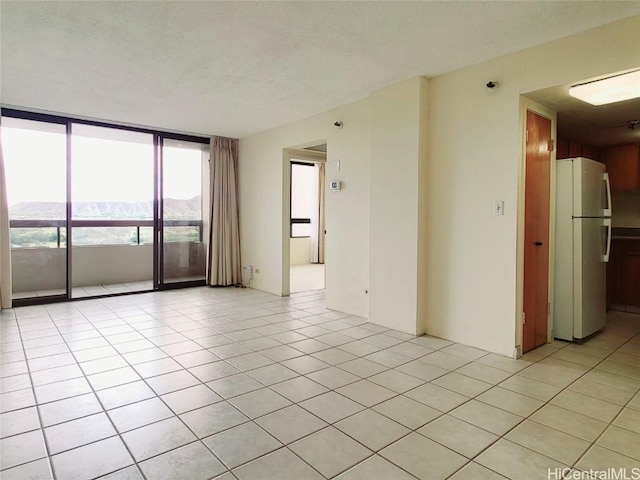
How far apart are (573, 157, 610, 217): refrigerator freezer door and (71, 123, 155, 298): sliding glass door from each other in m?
5.76

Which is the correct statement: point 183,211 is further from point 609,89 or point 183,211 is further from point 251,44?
point 609,89

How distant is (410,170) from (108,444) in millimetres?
3242

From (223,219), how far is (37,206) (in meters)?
2.59

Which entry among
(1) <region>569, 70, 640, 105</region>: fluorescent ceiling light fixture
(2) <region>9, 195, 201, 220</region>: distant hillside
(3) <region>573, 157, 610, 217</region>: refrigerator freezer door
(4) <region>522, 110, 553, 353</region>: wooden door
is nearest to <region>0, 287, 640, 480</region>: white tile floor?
(4) <region>522, 110, 553, 353</region>: wooden door

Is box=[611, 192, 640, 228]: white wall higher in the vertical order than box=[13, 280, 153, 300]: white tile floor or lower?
higher

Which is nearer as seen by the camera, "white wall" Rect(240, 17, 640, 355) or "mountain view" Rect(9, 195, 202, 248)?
"white wall" Rect(240, 17, 640, 355)

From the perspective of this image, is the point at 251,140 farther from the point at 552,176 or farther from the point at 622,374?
the point at 622,374

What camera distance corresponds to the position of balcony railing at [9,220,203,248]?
521 cm

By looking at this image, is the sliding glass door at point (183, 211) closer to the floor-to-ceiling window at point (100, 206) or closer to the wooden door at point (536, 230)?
the floor-to-ceiling window at point (100, 206)

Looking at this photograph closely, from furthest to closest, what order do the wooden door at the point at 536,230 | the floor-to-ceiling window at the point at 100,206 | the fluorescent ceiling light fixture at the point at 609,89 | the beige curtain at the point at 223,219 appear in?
the beige curtain at the point at 223,219, the floor-to-ceiling window at the point at 100,206, the wooden door at the point at 536,230, the fluorescent ceiling light fixture at the point at 609,89

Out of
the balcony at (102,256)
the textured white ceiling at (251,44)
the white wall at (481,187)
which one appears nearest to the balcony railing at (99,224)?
the balcony at (102,256)

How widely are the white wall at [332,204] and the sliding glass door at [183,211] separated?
1040 mm

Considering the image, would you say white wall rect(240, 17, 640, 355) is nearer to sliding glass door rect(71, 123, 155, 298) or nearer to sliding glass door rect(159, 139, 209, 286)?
sliding glass door rect(159, 139, 209, 286)

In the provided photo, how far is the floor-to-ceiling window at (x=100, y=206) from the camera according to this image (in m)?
5.17
